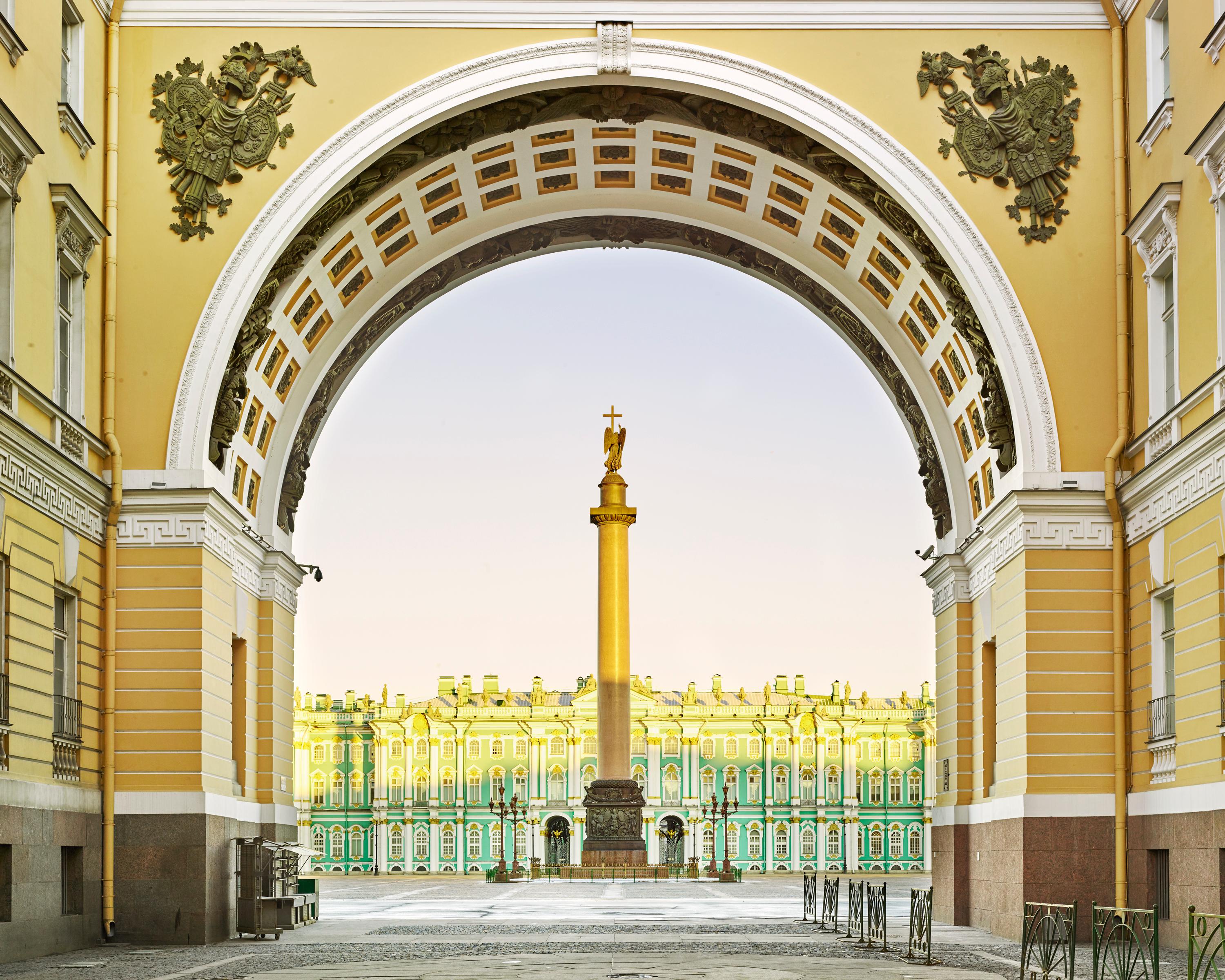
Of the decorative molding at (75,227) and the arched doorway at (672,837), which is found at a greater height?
the decorative molding at (75,227)

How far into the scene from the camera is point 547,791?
120m

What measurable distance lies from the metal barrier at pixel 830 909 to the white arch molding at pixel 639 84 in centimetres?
799

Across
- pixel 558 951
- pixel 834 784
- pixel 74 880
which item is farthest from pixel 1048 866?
pixel 834 784

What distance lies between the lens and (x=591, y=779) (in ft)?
400

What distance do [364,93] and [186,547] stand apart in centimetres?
802

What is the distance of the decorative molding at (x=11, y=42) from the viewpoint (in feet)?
72.1

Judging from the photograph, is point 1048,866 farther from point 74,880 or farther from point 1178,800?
Answer: point 74,880

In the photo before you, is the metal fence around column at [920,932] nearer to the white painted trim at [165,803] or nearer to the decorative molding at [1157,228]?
the decorative molding at [1157,228]

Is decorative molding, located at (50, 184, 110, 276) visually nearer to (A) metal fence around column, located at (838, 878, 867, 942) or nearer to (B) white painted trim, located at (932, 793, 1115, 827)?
(A) metal fence around column, located at (838, 878, 867, 942)

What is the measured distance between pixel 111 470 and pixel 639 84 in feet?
35.0

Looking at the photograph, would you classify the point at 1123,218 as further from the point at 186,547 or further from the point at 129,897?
the point at 129,897

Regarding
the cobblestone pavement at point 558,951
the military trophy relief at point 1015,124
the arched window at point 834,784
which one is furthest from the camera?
the arched window at point 834,784

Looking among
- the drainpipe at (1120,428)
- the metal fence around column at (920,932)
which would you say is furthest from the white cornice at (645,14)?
the metal fence around column at (920,932)

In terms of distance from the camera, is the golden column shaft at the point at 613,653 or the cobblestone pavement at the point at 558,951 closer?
the cobblestone pavement at the point at 558,951
